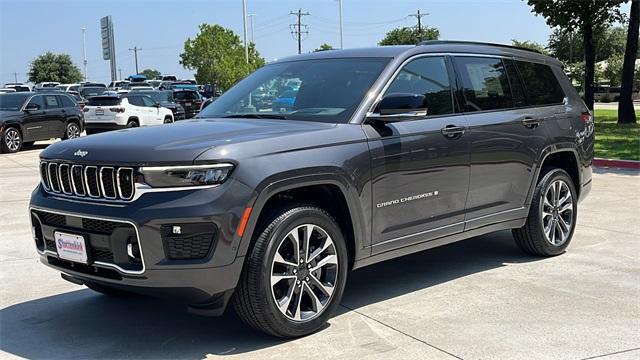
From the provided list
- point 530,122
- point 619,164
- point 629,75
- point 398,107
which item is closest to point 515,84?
point 530,122

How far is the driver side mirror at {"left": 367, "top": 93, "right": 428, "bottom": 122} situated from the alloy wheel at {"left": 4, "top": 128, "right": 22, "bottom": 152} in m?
17.1

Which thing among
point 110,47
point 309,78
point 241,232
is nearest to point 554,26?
point 309,78

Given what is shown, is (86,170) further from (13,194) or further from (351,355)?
(13,194)

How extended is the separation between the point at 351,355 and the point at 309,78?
7.16 ft

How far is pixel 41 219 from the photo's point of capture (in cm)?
443

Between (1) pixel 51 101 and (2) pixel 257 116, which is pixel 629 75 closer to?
(1) pixel 51 101

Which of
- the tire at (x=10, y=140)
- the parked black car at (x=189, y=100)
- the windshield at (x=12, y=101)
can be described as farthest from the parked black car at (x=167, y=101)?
the tire at (x=10, y=140)

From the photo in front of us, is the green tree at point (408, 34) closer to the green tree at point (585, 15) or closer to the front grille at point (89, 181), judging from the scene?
the green tree at point (585, 15)

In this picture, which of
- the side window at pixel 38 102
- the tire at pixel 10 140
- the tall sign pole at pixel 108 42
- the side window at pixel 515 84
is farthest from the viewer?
the tall sign pole at pixel 108 42

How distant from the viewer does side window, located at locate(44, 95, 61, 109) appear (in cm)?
2083

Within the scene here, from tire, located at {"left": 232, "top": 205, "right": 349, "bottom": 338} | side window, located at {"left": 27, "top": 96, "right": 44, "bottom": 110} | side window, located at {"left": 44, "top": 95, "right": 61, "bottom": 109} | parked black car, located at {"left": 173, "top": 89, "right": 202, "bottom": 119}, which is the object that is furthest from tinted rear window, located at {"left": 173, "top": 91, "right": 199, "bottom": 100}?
tire, located at {"left": 232, "top": 205, "right": 349, "bottom": 338}

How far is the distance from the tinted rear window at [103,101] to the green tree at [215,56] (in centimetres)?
2824

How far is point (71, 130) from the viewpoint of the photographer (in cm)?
2138

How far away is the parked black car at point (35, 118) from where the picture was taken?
19391 millimetres
